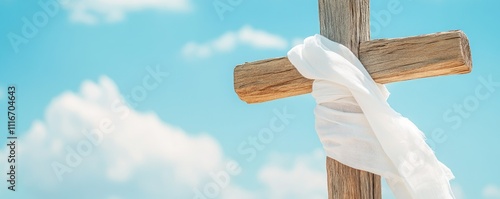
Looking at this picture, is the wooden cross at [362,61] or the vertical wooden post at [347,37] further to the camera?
the vertical wooden post at [347,37]

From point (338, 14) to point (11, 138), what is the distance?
2.88 m

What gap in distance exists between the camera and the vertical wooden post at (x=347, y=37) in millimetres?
3027

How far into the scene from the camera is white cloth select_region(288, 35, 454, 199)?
2.94 m

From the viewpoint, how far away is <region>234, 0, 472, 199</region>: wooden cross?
290cm

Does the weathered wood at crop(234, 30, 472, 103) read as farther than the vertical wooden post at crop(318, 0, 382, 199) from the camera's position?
No

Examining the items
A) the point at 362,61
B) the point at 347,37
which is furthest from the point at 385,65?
the point at 347,37

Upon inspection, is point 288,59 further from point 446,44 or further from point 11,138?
point 11,138

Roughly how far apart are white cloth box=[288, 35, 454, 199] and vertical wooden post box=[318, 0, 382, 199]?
65 mm

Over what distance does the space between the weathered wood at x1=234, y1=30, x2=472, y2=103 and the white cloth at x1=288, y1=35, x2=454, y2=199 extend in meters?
0.08

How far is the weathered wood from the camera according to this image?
114 inches

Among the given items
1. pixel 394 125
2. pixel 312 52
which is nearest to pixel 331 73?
pixel 312 52

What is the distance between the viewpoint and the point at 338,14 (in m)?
3.17

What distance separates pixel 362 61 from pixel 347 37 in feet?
0.40

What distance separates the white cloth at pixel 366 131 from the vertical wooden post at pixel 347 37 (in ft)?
0.21
